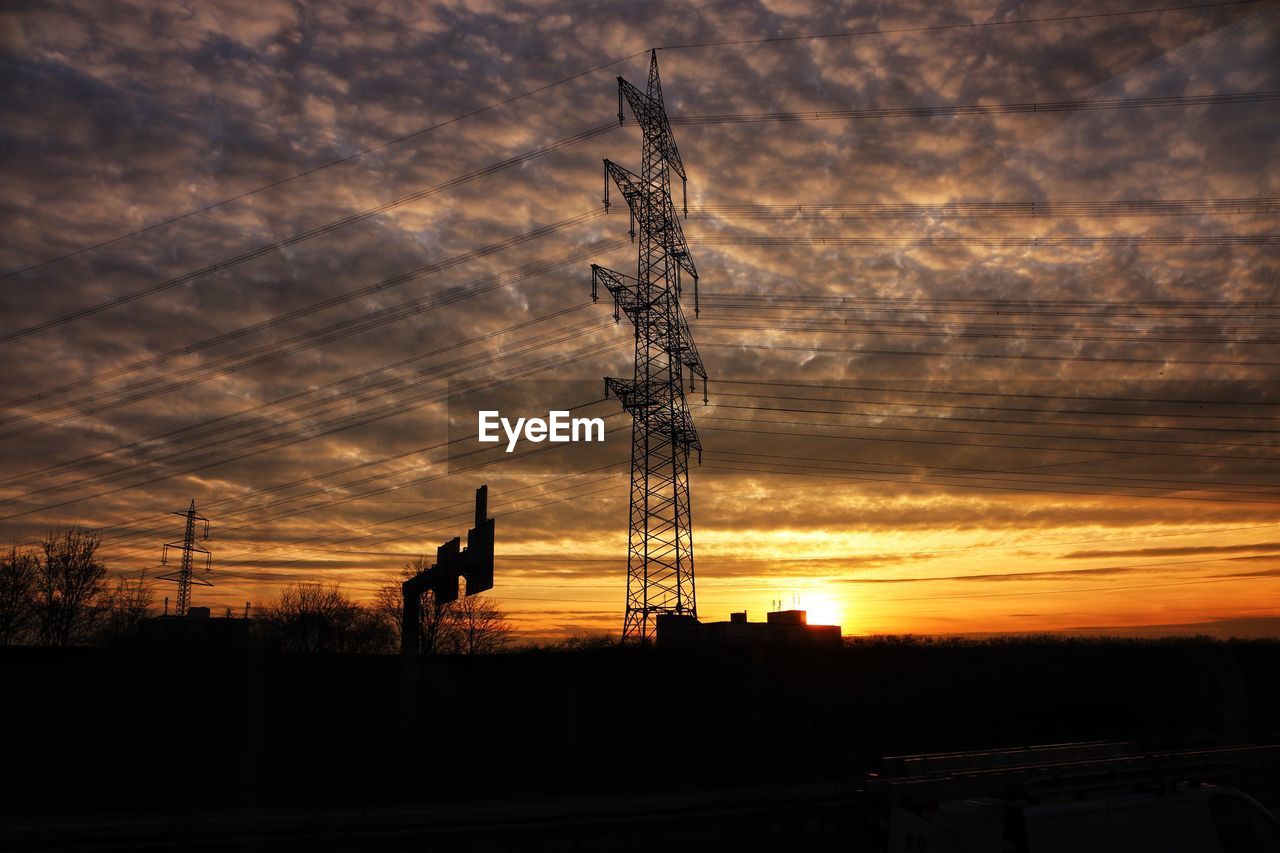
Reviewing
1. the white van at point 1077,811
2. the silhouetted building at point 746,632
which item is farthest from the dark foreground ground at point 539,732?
the white van at point 1077,811

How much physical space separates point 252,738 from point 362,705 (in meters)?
5.11

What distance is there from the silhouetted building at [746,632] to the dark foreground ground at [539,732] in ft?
3.59

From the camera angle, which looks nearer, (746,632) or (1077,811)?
(1077,811)

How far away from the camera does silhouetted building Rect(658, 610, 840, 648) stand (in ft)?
138

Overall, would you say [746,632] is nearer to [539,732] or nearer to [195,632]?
[539,732]

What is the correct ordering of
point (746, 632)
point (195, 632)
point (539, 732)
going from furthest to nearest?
point (746, 632)
point (195, 632)
point (539, 732)

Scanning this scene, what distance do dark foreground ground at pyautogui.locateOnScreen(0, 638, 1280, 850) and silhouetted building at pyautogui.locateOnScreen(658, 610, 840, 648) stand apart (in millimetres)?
1095

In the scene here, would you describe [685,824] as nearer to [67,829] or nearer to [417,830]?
[417,830]

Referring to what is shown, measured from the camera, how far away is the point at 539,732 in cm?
3941

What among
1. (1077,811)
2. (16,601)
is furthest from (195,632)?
(1077,811)

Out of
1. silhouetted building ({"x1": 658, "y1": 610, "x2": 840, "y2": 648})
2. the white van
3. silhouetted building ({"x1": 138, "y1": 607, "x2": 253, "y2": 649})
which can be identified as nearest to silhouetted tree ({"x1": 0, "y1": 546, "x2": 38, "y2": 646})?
silhouetted building ({"x1": 138, "y1": 607, "x2": 253, "y2": 649})

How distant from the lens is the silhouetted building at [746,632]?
42134 millimetres

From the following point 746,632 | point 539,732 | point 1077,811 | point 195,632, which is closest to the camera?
point 1077,811

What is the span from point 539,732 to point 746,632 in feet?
85.0
